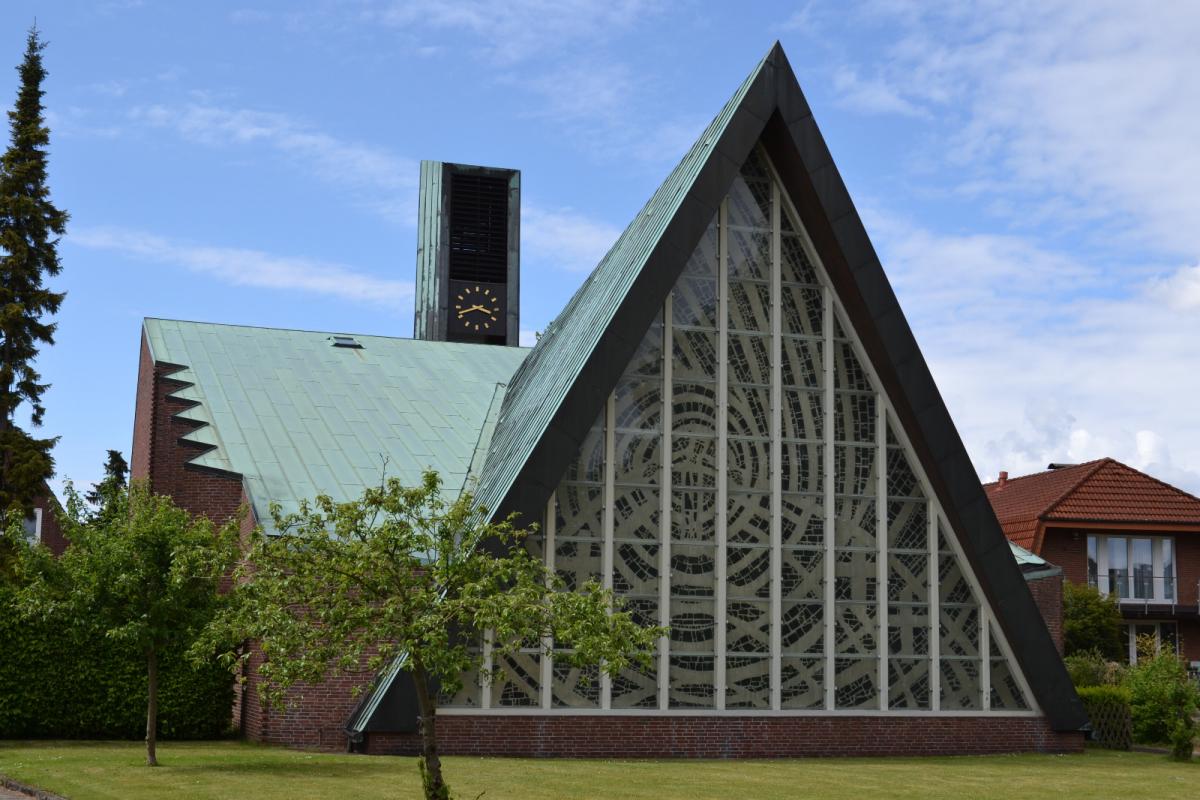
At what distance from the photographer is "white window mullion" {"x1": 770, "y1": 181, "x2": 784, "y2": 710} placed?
20516 millimetres

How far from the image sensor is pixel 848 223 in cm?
2097

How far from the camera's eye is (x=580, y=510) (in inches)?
788

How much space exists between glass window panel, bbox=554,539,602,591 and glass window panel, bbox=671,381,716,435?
234 centimetres

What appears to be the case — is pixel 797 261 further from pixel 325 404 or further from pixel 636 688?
pixel 325 404

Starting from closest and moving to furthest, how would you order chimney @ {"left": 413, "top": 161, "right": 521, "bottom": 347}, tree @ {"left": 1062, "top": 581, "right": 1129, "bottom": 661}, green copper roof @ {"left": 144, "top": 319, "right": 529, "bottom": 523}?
green copper roof @ {"left": 144, "top": 319, "right": 529, "bottom": 523} → tree @ {"left": 1062, "top": 581, "right": 1129, "bottom": 661} → chimney @ {"left": 413, "top": 161, "right": 521, "bottom": 347}

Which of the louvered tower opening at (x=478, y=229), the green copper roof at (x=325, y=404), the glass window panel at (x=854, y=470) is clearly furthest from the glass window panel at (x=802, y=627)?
the louvered tower opening at (x=478, y=229)

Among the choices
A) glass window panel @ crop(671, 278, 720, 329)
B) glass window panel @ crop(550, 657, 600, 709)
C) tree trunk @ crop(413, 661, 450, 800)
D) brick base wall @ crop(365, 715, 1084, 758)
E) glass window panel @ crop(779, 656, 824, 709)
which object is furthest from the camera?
glass window panel @ crop(671, 278, 720, 329)

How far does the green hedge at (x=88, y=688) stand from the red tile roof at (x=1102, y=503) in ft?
83.3

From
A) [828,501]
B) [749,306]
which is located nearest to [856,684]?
[828,501]

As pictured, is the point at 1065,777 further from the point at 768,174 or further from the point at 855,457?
the point at 768,174

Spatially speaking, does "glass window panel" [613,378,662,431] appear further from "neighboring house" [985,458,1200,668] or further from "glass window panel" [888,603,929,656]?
"neighboring house" [985,458,1200,668]

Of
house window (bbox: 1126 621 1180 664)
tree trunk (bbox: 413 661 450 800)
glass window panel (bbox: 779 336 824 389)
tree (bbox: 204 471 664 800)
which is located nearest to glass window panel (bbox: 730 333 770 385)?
glass window panel (bbox: 779 336 824 389)

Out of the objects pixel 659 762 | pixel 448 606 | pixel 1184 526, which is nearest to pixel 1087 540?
pixel 1184 526

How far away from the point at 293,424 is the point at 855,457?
1056cm
